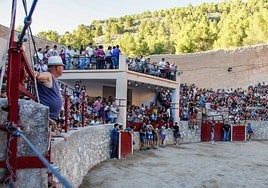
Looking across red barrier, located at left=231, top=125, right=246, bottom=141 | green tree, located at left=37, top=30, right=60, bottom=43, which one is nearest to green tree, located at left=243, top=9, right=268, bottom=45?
red barrier, located at left=231, top=125, right=246, bottom=141

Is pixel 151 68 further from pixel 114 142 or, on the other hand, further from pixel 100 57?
pixel 114 142

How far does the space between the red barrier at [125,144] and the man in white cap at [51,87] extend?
12094mm

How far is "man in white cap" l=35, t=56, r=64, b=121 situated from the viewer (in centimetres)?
365

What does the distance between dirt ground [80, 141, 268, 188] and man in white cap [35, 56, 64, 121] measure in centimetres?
664

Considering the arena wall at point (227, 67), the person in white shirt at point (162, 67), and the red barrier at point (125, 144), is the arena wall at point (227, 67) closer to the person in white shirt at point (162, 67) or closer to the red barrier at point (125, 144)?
the person in white shirt at point (162, 67)

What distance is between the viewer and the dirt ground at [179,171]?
1123 cm

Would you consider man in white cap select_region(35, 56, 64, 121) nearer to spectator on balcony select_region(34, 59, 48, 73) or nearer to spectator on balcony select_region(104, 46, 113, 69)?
spectator on balcony select_region(34, 59, 48, 73)

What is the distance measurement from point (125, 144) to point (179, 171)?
3602 mm

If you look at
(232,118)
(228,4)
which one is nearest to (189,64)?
(232,118)

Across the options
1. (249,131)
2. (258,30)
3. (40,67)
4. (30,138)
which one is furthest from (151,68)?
(258,30)

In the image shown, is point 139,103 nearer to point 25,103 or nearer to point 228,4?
point 25,103

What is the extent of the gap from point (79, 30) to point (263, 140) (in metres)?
57.8

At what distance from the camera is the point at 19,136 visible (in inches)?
121

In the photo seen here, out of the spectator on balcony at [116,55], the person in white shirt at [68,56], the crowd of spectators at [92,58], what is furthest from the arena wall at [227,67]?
the spectator on balcony at [116,55]
